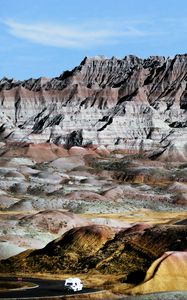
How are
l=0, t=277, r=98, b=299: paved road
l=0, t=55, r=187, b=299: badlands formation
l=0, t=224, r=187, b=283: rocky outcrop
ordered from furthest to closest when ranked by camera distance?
l=0, t=224, r=187, b=283: rocky outcrop → l=0, t=55, r=187, b=299: badlands formation → l=0, t=277, r=98, b=299: paved road

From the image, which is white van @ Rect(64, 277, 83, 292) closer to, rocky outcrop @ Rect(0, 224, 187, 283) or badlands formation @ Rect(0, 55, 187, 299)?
badlands formation @ Rect(0, 55, 187, 299)

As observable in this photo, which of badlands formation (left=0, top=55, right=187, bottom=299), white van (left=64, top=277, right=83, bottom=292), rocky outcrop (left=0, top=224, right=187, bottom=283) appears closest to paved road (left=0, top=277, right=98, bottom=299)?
white van (left=64, top=277, right=83, bottom=292)

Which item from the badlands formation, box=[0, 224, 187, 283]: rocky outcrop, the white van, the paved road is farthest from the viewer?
box=[0, 224, 187, 283]: rocky outcrop

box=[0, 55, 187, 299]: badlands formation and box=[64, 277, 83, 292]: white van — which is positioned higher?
box=[64, 277, 83, 292]: white van

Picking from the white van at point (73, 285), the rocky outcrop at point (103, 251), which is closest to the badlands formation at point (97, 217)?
the rocky outcrop at point (103, 251)

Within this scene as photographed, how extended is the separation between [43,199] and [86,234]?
2093 inches

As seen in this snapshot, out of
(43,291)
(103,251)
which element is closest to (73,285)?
(43,291)

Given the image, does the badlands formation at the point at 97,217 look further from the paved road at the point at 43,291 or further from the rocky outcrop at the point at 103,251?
the paved road at the point at 43,291

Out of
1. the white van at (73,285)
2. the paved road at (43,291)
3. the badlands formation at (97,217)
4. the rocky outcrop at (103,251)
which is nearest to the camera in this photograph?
the paved road at (43,291)

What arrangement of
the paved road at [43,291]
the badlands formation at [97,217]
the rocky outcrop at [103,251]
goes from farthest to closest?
the rocky outcrop at [103,251] → the badlands formation at [97,217] → the paved road at [43,291]

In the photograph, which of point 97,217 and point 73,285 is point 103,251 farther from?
point 97,217

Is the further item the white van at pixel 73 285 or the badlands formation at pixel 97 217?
the badlands formation at pixel 97 217

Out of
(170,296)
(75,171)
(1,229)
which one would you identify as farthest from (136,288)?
(75,171)

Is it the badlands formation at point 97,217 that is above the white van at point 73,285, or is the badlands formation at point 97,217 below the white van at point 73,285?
below
